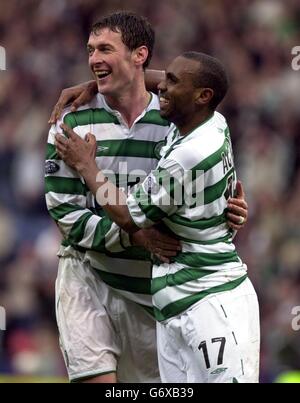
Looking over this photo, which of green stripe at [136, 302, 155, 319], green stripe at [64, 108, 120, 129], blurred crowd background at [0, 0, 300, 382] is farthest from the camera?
blurred crowd background at [0, 0, 300, 382]

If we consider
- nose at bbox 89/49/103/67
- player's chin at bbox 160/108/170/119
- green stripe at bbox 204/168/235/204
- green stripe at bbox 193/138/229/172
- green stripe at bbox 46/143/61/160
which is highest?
nose at bbox 89/49/103/67

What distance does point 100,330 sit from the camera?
631 centimetres

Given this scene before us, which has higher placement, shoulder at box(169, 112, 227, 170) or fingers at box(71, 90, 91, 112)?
fingers at box(71, 90, 91, 112)

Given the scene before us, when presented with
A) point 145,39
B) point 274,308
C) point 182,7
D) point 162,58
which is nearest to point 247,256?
point 274,308

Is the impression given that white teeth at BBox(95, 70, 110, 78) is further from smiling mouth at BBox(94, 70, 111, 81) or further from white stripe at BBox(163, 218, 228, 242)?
white stripe at BBox(163, 218, 228, 242)

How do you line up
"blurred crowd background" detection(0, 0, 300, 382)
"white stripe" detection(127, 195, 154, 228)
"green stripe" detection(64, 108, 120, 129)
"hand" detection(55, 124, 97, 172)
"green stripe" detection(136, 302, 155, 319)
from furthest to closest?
"blurred crowd background" detection(0, 0, 300, 382)
"green stripe" detection(136, 302, 155, 319)
"green stripe" detection(64, 108, 120, 129)
"hand" detection(55, 124, 97, 172)
"white stripe" detection(127, 195, 154, 228)

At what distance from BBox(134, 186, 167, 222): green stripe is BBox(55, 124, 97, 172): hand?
16.7 inches

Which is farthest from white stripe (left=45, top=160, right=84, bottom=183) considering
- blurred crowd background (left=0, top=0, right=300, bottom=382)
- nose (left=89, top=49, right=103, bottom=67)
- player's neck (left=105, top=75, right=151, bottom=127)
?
blurred crowd background (left=0, top=0, right=300, bottom=382)

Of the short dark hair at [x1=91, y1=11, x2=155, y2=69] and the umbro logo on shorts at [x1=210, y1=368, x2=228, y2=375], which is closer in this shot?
the umbro logo on shorts at [x1=210, y1=368, x2=228, y2=375]

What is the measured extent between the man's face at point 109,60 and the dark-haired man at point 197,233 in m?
0.44

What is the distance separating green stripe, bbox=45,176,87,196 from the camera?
6156 mm

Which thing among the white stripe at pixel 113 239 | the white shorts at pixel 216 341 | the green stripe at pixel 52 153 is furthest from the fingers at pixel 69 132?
the white shorts at pixel 216 341

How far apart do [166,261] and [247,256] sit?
15.3 feet
